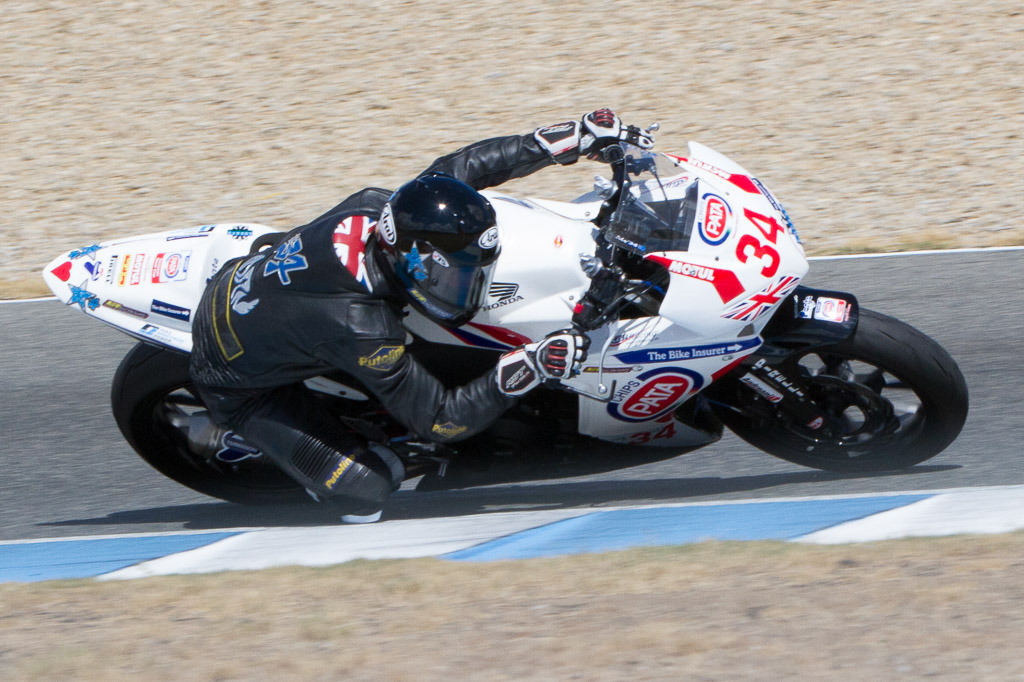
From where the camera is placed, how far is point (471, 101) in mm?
10062

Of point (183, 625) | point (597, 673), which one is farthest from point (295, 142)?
point (597, 673)

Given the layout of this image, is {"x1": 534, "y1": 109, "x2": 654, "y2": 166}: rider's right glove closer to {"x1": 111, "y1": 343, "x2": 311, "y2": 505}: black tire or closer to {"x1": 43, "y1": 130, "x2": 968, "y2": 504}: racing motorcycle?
{"x1": 43, "y1": 130, "x2": 968, "y2": 504}: racing motorcycle

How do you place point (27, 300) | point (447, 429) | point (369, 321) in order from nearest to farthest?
point (369, 321) → point (447, 429) → point (27, 300)

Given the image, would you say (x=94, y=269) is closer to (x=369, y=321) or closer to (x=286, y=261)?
(x=286, y=261)

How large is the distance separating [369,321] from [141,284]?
1.02 metres

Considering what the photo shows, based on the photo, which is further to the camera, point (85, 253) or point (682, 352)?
point (85, 253)

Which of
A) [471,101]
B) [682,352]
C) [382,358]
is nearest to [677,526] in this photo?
[682,352]

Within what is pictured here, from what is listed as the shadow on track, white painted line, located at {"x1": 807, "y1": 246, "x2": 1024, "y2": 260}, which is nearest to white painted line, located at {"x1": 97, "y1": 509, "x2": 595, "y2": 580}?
the shadow on track

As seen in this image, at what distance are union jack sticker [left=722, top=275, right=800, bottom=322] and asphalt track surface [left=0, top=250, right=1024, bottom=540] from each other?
939 millimetres

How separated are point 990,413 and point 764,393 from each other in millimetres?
1398

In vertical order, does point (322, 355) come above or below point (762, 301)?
below

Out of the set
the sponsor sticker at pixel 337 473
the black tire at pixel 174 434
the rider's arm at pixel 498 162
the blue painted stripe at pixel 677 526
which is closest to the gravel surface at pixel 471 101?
the black tire at pixel 174 434

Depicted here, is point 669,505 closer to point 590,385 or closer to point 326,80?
point 590,385

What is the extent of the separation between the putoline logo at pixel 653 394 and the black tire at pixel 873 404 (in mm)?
297
